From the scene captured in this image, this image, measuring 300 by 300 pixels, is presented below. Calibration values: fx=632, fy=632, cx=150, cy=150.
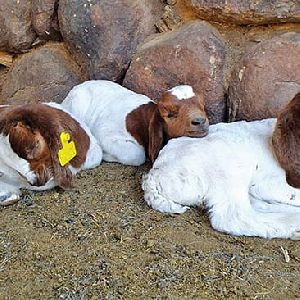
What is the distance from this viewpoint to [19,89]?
4.41 m

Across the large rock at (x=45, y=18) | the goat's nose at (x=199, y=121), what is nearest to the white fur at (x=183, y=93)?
the goat's nose at (x=199, y=121)

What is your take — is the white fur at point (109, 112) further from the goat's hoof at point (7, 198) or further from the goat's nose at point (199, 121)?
the goat's hoof at point (7, 198)

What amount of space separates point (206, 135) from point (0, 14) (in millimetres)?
2034

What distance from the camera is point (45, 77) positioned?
431 cm

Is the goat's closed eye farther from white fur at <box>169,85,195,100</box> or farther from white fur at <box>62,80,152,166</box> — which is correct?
white fur at <box>62,80,152,166</box>

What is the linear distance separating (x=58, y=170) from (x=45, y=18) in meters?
1.54

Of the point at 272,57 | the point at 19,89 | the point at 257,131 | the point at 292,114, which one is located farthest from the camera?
the point at 19,89

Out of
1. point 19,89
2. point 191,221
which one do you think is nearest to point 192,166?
point 191,221

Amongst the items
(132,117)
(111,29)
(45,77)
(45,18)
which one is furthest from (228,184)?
(45,18)

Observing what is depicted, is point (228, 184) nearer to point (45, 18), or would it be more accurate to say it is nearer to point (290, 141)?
point (290, 141)

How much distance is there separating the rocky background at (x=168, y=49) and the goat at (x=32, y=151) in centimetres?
78

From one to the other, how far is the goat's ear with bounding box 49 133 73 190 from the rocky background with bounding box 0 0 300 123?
0.87 meters

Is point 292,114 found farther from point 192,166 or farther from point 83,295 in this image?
point 83,295

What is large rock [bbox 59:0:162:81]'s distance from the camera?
13.3 feet
